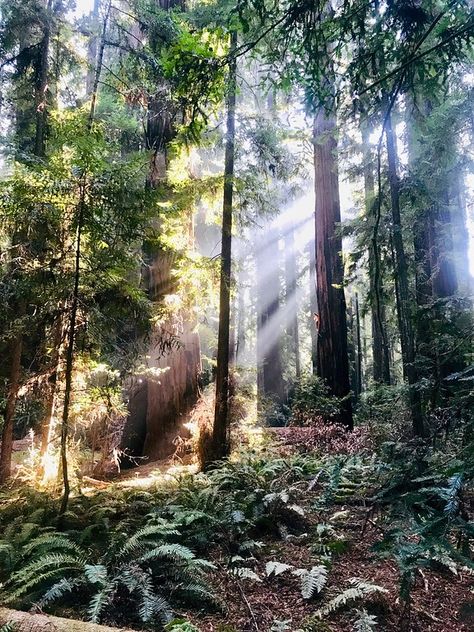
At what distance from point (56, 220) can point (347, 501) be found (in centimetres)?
479

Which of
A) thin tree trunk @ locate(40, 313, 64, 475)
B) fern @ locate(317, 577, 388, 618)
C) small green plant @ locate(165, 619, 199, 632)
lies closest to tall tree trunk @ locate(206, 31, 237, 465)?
thin tree trunk @ locate(40, 313, 64, 475)

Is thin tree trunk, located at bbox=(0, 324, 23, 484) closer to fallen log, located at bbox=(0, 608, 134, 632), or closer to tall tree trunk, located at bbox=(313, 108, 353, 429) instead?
fallen log, located at bbox=(0, 608, 134, 632)

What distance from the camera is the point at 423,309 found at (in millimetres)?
3928

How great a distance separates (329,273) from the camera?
1130 centimetres

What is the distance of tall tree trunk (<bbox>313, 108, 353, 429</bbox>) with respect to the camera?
1093cm

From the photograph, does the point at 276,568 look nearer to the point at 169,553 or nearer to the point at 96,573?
the point at 169,553

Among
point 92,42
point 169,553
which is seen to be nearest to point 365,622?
point 169,553

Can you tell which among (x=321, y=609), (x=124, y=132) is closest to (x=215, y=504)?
(x=321, y=609)

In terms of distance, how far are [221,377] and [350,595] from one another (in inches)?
186

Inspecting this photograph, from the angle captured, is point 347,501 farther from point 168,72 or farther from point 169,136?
point 169,136

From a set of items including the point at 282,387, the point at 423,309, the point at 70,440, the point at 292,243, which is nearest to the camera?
the point at 423,309

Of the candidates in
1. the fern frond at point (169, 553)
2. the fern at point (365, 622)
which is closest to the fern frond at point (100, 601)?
the fern frond at point (169, 553)

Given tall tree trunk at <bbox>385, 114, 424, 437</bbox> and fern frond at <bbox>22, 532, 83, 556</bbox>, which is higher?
tall tree trunk at <bbox>385, 114, 424, 437</bbox>

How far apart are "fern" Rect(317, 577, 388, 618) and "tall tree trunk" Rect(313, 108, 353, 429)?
7421mm
